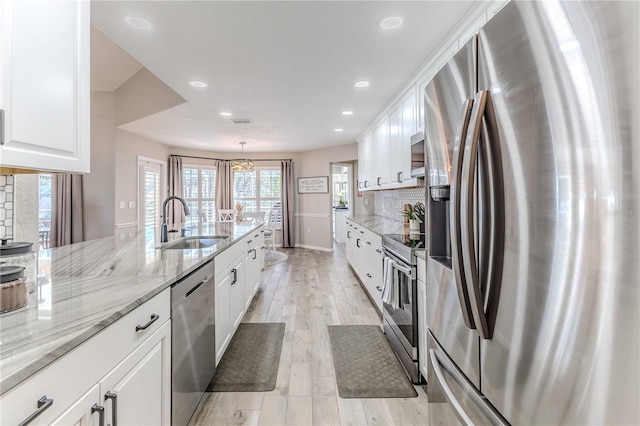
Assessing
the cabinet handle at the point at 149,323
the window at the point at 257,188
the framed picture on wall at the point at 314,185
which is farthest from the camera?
the window at the point at 257,188

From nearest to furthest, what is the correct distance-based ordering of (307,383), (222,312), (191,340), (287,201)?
(191,340) < (307,383) < (222,312) < (287,201)

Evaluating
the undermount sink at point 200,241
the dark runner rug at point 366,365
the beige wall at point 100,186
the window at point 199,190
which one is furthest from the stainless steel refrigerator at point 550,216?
the window at point 199,190

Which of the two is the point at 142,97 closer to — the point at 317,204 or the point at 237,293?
the point at 237,293

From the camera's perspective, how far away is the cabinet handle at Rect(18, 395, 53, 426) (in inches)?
25.6

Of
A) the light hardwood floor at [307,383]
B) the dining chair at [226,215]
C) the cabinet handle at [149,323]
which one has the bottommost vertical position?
the light hardwood floor at [307,383]

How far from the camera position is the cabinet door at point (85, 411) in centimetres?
76

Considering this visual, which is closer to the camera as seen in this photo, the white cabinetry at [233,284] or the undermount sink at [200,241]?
the white cabinetry at [233,284]

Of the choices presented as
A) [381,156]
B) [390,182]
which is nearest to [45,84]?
[390,182]

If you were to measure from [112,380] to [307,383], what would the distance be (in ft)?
4.64

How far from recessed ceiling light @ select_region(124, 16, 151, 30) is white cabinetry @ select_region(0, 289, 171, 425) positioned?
6.48 feet

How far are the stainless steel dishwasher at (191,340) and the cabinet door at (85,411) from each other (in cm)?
51

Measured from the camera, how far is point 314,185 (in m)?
7.66

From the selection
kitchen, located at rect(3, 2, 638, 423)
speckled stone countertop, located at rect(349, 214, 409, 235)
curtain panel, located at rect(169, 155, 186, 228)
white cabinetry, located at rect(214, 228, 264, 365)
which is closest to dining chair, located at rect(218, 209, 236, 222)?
curtain panel, located at rect(169, 155, 186, 228)

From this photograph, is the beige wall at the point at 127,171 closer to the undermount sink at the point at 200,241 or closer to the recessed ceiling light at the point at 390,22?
the undermount sink at the point at 200,241
